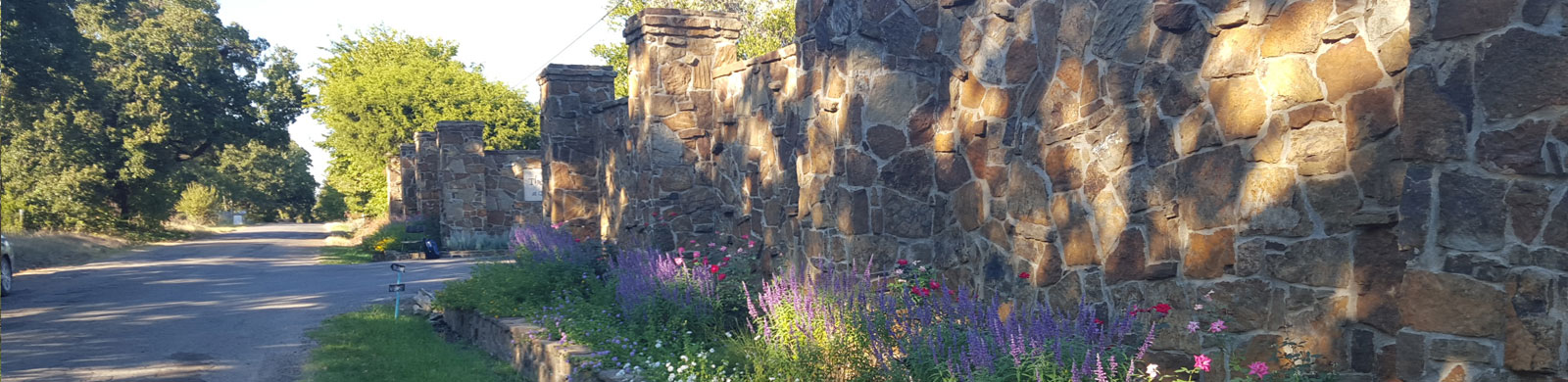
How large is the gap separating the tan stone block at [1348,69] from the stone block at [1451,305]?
1.04 meters

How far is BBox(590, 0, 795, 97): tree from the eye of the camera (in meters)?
31.7

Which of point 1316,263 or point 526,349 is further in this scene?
point 526,349

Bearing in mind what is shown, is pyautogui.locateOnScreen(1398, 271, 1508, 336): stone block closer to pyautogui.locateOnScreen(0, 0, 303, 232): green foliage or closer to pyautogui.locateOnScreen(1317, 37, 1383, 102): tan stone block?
pyautogui.locateOnScreen(1317, 37, 1383, 102): tan stone block

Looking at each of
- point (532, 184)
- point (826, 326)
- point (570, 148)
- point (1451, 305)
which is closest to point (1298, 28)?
point (1451, 305)

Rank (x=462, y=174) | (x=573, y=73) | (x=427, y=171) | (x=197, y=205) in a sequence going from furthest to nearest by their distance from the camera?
(x=197, y=205)
(x=427, y=171)
(x=462, y=174)
(x=573, y=73)

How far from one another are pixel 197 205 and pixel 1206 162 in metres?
60.3

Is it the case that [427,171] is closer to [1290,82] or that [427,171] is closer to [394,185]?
[394,185]

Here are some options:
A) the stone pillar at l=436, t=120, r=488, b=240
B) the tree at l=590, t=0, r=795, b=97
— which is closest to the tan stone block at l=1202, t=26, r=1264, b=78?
the stone pillar at l=436, t=120, r=488, b=240

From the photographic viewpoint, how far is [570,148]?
15305 millimetres

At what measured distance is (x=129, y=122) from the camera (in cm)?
3391

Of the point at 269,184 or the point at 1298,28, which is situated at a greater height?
the point at 269,184

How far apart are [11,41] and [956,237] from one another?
16.7 metres

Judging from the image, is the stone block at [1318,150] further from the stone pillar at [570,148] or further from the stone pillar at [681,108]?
the stone pillar at [570,148]

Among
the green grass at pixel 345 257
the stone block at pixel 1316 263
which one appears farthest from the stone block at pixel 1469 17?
the green grass at pixel 345 257
